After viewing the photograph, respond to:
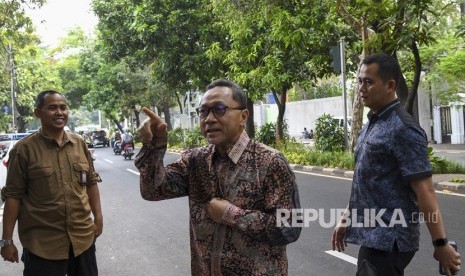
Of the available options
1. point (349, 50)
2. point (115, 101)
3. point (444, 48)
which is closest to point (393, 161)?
point (349, 50)

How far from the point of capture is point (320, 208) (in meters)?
7.92

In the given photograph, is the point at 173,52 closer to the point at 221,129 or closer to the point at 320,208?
the point at 320,208

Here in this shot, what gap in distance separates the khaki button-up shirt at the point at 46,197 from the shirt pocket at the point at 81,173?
0.07 feet

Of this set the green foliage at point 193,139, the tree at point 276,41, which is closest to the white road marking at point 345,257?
the tree at point 276,41

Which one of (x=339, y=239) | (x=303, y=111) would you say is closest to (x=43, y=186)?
(x=339, y=239)

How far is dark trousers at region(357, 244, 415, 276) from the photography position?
2545 mm

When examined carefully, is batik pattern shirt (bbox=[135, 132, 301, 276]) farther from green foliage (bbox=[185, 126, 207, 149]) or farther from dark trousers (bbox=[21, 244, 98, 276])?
green foliage (bbox=[185, 126, 207, 149])

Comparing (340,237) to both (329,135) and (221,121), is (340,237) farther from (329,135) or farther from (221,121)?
(329,135)

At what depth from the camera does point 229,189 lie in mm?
2004

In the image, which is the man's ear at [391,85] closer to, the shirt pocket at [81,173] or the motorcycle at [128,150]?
the shirt pocket at [81,173]

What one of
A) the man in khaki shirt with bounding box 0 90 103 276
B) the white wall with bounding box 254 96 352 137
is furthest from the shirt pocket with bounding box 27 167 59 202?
the white wall with bounding box 254 96 352 137

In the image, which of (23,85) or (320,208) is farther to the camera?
(23,85)

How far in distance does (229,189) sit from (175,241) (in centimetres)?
444

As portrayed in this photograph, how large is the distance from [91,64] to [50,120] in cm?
3775
